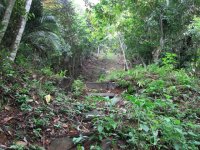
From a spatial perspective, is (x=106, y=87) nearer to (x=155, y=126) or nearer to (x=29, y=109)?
(x=29, y=109)

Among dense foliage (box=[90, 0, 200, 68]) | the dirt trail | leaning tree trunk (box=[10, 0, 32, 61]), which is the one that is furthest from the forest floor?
the dirt trail

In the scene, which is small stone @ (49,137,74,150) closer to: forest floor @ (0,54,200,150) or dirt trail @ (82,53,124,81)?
forest floor @ (0,54,200,150)

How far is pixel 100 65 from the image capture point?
20.5m

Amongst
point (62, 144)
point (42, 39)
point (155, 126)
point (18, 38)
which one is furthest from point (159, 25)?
point (62, 144)

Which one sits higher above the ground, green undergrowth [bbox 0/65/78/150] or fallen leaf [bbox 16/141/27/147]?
green undergrowth [bbox 0/65/78/150]

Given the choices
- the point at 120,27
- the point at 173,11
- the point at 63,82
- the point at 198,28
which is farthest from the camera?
the point at 120,27

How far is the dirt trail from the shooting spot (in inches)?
640

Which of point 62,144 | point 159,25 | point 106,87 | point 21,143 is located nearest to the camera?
point 21,143

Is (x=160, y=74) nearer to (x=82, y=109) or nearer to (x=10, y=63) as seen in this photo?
(x=82, y=109)

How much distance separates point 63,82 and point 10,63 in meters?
1.58

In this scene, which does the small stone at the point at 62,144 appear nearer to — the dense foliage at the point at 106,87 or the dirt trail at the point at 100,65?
the dense foliage at the point at 106,87

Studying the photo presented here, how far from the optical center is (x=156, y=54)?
34.9 ft

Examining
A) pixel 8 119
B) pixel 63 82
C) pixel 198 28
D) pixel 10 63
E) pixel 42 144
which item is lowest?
pixel 42 144

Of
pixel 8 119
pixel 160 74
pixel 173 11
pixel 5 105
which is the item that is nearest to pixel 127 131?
pixel 8 119
